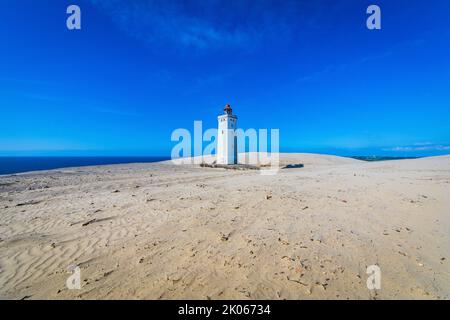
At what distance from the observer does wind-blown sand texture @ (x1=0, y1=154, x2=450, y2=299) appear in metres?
4.22

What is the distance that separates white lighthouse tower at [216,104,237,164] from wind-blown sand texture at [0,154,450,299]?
24323mm

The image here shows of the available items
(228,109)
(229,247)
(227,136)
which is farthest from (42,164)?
(229,247)

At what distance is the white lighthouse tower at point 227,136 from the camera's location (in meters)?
33.9

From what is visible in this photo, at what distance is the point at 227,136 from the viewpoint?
34031 mm

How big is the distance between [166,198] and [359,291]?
8838 mm

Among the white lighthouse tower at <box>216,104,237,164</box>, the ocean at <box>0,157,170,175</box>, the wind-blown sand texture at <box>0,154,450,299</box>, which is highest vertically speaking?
the white lighthouse tower at <box>216,104,237,164</box>

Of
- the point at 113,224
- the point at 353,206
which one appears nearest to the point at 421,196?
the point at 353,206

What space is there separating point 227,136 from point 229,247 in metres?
28.9

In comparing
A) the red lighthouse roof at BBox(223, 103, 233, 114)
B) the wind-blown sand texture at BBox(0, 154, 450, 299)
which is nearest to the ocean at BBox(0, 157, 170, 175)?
the red lighthouse roof at BBox(223, 103, 233, 114)

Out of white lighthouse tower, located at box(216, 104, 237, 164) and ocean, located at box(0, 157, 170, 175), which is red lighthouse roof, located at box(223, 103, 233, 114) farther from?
ocean, located at box(0, 157, 170, 175)

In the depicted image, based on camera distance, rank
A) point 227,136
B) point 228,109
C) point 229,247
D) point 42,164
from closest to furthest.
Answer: point 229,247
point 227,136
point 228,109
point 42,164

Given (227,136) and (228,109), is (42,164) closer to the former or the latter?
(227,136)

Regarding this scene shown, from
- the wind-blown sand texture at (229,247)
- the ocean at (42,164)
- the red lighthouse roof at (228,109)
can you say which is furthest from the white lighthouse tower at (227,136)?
the ocean at (42,164)
